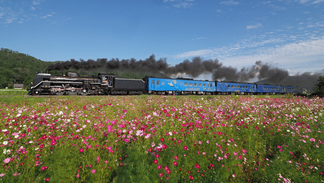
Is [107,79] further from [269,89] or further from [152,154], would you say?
[269,89]

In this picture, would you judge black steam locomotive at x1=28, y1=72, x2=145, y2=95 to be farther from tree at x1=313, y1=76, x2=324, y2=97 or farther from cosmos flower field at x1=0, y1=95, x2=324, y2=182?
tree at x1=313, y1=76, x2=324, y2=97

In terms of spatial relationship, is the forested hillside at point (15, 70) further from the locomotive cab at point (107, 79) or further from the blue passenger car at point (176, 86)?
the blue passenger car at point (176, 86)

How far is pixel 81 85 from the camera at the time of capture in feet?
76.0

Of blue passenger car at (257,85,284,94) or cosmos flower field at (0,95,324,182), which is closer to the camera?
cosmos flower field at (0,95,324,182)

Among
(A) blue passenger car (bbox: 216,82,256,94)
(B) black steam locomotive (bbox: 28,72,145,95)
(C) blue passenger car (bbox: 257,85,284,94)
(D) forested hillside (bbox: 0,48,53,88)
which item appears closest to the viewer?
(B) black steam locomotive (bbox: 28,72,145,95)

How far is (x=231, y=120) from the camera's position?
6.45 metres

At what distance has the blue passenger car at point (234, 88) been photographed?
116 ft

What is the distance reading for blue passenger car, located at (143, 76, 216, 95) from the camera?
91.6 feet

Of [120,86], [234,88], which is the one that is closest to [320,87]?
[234,88]

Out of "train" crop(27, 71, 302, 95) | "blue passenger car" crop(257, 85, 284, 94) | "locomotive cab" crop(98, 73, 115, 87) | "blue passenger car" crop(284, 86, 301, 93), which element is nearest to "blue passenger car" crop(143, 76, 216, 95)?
"train" crop(27, 71, 302, 95)

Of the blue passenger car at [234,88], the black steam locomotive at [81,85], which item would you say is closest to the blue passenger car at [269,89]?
the blue passenger car at [234,88]

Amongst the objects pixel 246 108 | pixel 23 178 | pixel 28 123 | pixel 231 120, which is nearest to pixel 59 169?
pixel 23 178

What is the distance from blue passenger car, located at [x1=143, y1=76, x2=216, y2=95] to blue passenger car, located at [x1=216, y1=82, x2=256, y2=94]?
10.0 ft

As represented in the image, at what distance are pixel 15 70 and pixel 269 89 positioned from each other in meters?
166
